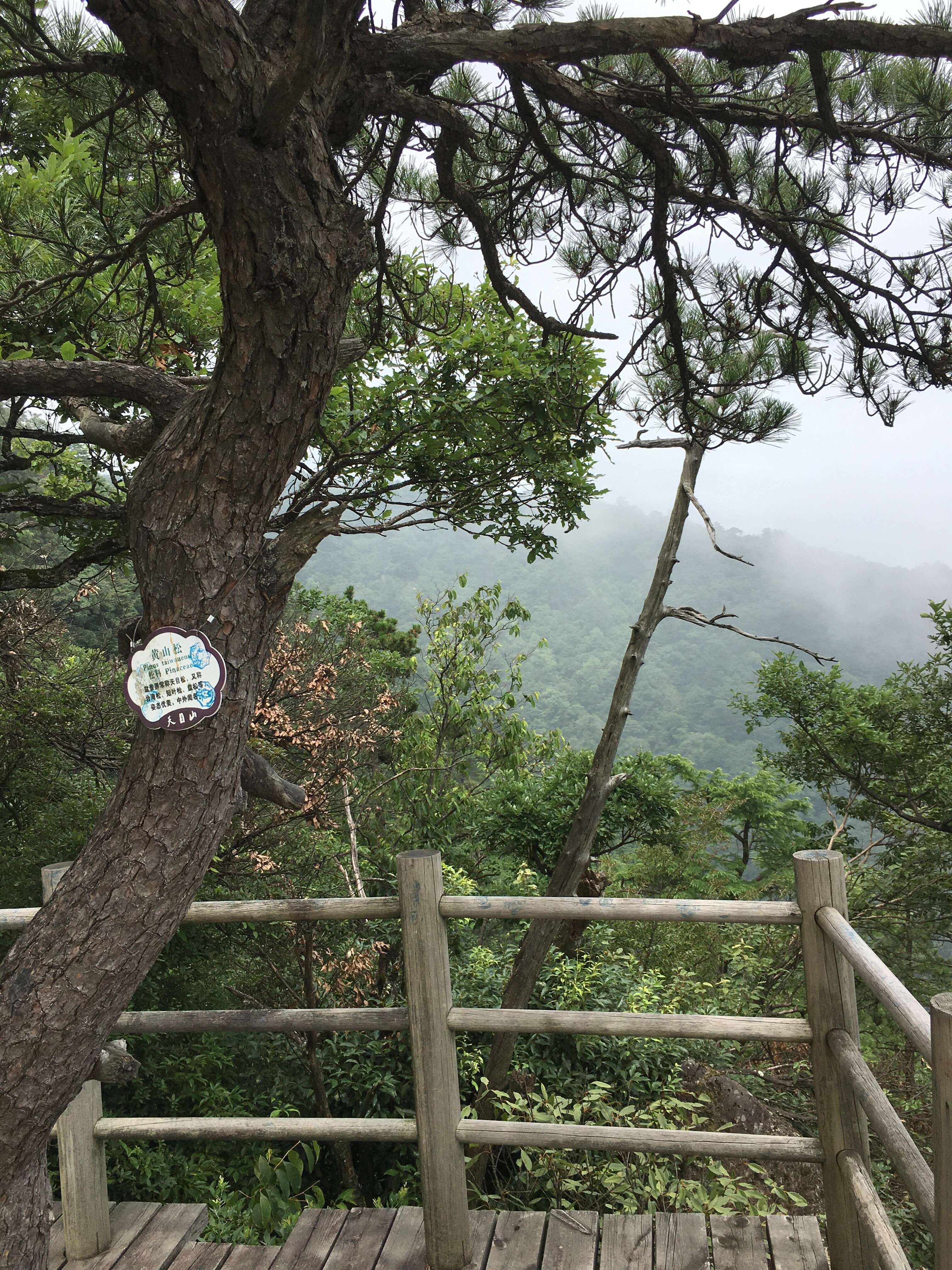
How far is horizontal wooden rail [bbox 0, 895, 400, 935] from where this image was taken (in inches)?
68.9

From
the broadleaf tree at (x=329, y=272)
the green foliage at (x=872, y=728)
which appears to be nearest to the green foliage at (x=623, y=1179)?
the broadleaf tree at (x=329, y=272)

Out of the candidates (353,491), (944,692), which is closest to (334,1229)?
(353,491)

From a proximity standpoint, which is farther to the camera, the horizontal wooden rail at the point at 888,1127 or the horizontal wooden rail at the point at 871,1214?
the horizontal wooden rail at the point at 871,1214

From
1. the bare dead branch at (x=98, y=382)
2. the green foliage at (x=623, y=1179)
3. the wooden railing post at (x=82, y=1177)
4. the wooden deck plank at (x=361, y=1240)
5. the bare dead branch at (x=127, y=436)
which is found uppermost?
the bare dead branch at (x=98, y=382)

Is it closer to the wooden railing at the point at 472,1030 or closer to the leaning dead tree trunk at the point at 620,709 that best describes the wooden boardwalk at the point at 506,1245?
the wooden railing at the point at 472,1030

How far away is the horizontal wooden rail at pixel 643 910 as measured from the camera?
1644 mm

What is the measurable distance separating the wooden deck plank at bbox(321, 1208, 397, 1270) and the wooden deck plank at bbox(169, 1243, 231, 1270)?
0.22 meters

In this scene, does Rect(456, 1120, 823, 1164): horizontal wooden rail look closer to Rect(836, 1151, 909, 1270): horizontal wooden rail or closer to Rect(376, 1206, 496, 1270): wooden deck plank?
Rect(836, 1151, 909, 1270): horizontal wooden rail

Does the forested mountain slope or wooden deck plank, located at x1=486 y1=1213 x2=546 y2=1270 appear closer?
wooden deck plank, located at x1=486 y1=1213 x2=546 y2=1270

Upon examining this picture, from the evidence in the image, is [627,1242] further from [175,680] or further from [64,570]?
[64,570]

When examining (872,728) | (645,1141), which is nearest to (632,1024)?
(645,1141)

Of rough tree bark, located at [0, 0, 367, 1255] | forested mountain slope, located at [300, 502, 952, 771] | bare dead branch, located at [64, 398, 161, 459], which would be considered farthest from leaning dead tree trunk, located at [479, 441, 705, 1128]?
forested mountain slope, located at [300, 502, 952, 771]

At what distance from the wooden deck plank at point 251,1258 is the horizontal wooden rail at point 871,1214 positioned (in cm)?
112

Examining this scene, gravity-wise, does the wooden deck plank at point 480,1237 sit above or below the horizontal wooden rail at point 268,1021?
below
